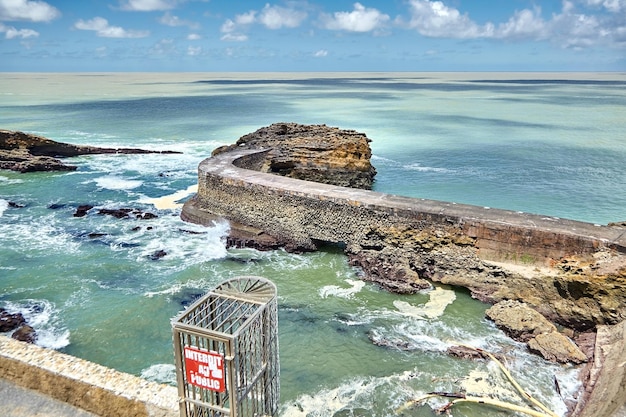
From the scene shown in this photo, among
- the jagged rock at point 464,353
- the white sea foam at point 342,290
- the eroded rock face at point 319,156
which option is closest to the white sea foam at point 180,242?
the white sea foam at point 342,290

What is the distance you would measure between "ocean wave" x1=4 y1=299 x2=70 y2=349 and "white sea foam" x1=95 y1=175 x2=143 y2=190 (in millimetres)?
13444

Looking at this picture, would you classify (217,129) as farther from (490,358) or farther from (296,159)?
(490,358)

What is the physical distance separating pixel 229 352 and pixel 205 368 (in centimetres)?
36

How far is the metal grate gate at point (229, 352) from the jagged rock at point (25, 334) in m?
7.77

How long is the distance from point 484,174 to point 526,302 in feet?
62.2

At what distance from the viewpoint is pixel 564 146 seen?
3956 cm

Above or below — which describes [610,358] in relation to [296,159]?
below

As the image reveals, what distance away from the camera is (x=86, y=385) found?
562 cm

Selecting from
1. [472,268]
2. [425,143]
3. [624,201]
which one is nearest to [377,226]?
[472,268]

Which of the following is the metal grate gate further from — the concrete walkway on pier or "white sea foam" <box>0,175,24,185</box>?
"white sea foam" <box>0,175,24,185</box>

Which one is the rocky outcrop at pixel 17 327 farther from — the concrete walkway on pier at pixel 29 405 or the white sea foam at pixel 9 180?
the white sea foam at pixel 9 180

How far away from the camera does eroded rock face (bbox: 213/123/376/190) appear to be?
948 inches

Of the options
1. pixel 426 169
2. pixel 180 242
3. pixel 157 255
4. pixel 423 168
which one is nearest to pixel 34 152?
pixel 180 242

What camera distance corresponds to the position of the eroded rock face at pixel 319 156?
79.0 ft
